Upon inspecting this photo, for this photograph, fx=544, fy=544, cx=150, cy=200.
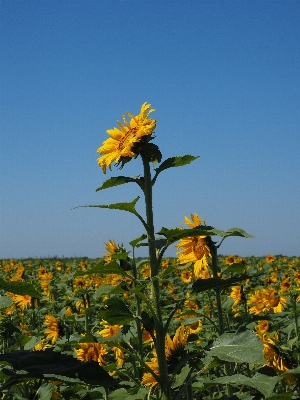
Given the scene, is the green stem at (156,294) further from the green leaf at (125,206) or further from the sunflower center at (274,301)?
the sunflower center at (274,301)

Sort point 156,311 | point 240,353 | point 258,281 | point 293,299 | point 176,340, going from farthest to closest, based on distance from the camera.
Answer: point 258,281 < point 293,299 < point 176,340 < point 156,311 < point 240,353

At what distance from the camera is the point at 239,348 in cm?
183

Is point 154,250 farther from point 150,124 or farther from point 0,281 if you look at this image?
point 0,281

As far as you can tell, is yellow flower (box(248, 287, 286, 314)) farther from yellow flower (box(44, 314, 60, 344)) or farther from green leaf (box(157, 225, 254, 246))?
green leaf (box(157, 225, 254, 246))

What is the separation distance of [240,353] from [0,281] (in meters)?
0.91

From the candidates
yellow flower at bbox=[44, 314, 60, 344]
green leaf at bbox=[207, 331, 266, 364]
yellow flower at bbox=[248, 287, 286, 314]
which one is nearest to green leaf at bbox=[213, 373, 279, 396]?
green leaf at bbox=[207, 331, 266, 364]

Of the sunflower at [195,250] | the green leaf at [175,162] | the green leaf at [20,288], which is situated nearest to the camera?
the green leaf at [20,288]

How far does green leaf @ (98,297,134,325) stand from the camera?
2012 millimetres

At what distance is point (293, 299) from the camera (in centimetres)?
549

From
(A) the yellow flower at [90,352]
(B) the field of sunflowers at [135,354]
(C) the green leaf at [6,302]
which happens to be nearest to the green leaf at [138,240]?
(B) the field of sunflowers at [135,354]

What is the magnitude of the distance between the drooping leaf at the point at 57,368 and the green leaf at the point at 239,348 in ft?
1.88

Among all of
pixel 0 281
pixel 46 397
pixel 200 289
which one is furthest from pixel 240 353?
pixel 46 397

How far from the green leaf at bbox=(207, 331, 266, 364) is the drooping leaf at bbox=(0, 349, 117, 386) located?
0.57 metres

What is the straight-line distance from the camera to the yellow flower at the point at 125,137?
213 cm
